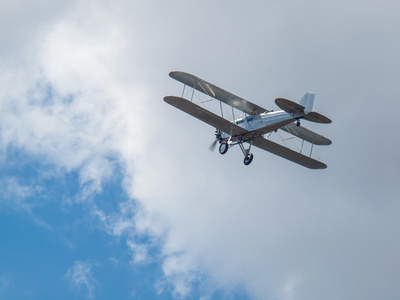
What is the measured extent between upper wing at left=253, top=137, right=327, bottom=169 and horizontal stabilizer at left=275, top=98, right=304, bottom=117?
14.9ft

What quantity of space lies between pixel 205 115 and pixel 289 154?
651cm

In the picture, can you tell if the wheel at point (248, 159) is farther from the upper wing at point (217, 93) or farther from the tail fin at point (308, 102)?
the tail fin at point (308, 102)

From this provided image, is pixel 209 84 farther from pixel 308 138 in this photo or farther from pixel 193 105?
pixel 308 138

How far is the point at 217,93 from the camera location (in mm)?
46031

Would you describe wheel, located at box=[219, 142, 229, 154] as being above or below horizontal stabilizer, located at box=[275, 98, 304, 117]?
above

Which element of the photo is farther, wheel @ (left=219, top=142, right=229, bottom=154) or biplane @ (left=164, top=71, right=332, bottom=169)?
wheel @ (left=219, top=142, right=229, bottom=154)

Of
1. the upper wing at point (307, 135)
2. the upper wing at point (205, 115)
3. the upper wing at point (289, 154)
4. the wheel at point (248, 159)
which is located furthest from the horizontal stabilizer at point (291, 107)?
the upper wing at point (307, 135)

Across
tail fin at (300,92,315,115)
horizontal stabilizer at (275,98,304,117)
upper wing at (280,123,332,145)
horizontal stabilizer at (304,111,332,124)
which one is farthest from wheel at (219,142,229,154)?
horizontal stabilizer at (304,111,332,124)

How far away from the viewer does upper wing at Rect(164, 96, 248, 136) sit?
1715 inches

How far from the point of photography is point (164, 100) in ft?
142

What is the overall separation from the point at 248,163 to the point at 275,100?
5.85 metres

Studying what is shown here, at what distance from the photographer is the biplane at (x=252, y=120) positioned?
42750 millimetres

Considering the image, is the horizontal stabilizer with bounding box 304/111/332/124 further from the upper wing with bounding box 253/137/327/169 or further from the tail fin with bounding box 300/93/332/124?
the upper wing with bounding box 253/137/327/169

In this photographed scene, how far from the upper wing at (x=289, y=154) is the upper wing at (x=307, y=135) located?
1.41 metres
